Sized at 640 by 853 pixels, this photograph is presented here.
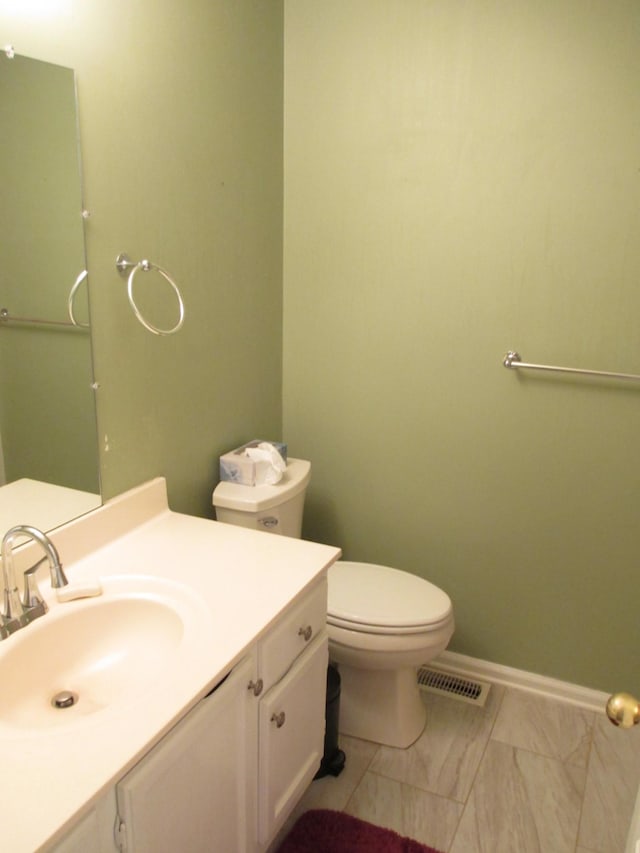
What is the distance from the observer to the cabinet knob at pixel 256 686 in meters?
1.20

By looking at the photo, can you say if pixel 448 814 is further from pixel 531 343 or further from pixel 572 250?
pixel 572 250

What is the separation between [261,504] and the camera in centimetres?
176

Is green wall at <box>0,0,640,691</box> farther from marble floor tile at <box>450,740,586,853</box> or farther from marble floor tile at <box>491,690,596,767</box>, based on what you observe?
marble floor tile at <box>450,740,586,853</box>

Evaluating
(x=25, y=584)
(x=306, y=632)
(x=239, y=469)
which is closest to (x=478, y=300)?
(x=239, y=469)

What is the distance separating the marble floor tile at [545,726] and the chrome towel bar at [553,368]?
1.08 m

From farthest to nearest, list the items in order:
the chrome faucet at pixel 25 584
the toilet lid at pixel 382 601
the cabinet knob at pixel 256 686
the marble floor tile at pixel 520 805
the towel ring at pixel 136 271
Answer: the toilet lid at pixel 382 601 < the marble floor tile at pixel 520 805 < the towel ring at pixel 136 271 < the cabinet knob at pixel 256 686 < the chrome faucet at pixel 25 584

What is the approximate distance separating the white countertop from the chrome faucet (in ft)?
0.07

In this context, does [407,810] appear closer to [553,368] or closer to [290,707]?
[290,707]

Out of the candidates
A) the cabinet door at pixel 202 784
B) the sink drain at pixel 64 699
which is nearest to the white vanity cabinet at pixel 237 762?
the cabinet door at pixel 202 784

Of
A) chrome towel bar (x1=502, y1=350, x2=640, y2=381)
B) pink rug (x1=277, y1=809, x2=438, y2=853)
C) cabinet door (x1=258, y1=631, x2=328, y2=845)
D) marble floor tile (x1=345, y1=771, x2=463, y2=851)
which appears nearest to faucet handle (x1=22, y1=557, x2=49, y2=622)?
cabinet door (x1=258, y1=631, x2=328, y2=845)

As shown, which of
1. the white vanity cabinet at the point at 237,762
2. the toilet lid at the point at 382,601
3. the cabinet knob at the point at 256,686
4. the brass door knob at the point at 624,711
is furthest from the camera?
the toilet lid at the point at 382,601

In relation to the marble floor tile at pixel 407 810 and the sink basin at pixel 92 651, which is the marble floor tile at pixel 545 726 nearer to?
the marble floor tile at pixel 407 810

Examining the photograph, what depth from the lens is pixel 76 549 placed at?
4.57 feet

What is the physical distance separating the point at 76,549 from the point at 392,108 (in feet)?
5.05
